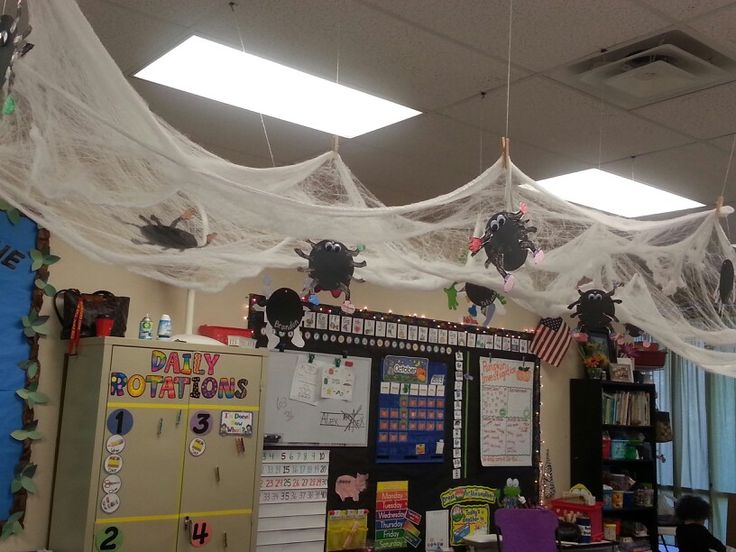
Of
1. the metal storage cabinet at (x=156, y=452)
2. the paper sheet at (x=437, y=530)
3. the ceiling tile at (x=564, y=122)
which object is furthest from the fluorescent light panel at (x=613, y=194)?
the paper sheet at (x=437, y=530)

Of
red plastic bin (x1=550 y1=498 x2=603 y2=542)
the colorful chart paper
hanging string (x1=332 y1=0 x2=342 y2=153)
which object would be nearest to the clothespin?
hanging string (x1=332 y1=0 x2=342 y2=153)

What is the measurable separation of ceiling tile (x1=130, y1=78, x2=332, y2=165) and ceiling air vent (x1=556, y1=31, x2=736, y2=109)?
1.44 m

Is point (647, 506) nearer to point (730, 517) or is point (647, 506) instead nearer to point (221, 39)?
point (730, 517)

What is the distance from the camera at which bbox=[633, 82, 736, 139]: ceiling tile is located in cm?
339

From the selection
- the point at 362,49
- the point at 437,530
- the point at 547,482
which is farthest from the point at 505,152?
the point at 547,482

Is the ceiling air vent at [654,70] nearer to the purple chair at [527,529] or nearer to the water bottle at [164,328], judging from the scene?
the water bottle at [164,328]

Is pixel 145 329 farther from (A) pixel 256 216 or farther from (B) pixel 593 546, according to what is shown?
(B) pixel 593 546

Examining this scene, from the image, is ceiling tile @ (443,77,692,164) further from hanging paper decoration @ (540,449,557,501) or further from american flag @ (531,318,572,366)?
hanging paper decoration @ (540,449,557,501)

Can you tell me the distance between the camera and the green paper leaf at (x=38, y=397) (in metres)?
3.97

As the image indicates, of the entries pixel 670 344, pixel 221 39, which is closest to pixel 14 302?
pixel 221 39

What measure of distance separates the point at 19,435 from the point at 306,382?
1.79 m

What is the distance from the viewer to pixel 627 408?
22.2 feet

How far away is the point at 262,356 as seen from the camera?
4375mm

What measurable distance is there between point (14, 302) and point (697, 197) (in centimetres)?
418
